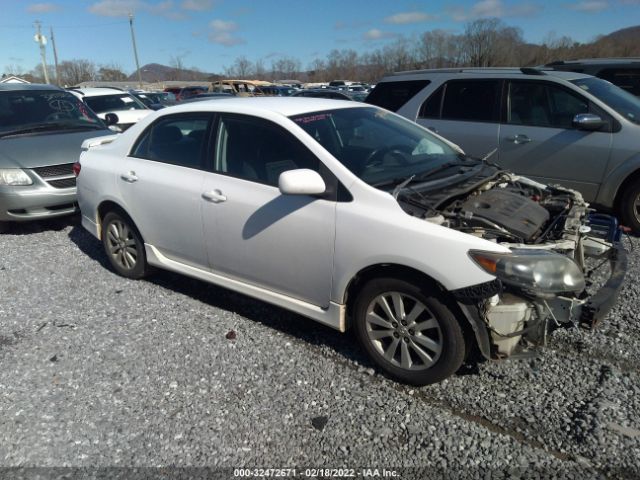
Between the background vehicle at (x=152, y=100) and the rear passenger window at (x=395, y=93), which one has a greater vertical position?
the rear passenger window at (x=395, y=93)

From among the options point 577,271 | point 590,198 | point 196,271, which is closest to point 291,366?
point 196,271

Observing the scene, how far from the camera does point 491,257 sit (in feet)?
8.81

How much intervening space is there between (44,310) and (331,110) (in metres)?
2.96

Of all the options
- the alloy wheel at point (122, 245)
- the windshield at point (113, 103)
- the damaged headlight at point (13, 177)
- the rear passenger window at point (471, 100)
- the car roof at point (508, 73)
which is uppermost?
the car roof at point (508, 73)

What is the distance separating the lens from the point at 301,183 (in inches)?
122

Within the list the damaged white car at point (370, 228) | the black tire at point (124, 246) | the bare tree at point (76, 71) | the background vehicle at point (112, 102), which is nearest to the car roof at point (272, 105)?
the damaged white car at point (370, 228)

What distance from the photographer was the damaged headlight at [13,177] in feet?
19.9

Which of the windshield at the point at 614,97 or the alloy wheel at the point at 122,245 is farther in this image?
the windshield at the point at 614,97

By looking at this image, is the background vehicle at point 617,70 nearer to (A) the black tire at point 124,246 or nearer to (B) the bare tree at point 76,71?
(A) the black tire at point 124,246

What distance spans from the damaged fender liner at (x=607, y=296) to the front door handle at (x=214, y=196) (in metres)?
2.43

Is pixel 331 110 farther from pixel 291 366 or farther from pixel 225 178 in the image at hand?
pixel 291 366

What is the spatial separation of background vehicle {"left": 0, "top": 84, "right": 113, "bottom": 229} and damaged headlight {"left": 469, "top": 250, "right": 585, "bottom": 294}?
542 cm

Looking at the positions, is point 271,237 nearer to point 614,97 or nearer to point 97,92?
point 614,97

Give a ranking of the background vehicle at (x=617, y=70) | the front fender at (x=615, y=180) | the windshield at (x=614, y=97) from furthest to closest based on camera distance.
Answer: the background vehicle at (x=617, y=70)
the windshield at (x=614, y=97)
the front fender at (x=615, y=180)
